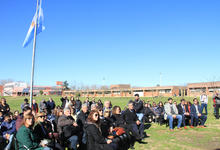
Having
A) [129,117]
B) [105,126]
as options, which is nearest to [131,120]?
[129,117]

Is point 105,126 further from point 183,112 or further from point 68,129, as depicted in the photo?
point 183,112

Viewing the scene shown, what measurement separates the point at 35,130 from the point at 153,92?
210 ft

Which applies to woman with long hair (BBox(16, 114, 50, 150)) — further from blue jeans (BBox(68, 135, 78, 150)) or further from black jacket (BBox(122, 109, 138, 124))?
black jacket (BBox(122, 109, 138, 124))

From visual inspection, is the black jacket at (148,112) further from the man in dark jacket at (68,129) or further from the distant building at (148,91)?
the distant building at (148,91)

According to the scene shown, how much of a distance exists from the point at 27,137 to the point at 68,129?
72.3 inches

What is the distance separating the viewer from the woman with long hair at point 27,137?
414 centimetres

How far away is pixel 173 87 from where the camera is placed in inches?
2475

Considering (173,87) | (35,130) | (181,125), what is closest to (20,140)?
(35,130)

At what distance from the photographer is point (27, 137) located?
4.18 m

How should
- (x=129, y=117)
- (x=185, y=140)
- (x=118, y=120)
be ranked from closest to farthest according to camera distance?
1. (x=118, y=120)
2. (x=185, y=140)
3. (x=129, y=117)

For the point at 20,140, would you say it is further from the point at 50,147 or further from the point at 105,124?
the point at 105,124

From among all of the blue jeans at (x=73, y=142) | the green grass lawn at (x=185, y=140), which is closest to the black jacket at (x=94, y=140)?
the blue jeans at (x=73, y=142)

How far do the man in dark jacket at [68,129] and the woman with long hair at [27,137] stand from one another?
1402 millimetres

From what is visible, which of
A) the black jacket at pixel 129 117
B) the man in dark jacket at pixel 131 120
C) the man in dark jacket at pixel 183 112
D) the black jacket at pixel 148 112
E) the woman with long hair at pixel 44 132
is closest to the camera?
the woman with long hair at pixel 44 132
